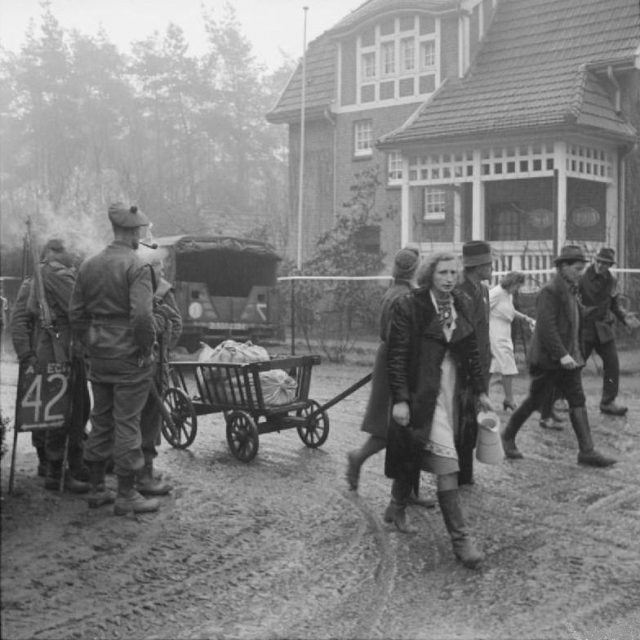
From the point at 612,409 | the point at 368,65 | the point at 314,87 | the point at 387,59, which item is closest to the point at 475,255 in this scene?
the point at 612,409

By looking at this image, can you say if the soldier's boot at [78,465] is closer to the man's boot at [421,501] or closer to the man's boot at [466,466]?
the man's boot at [421,501]

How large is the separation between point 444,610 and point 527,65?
2479 cm

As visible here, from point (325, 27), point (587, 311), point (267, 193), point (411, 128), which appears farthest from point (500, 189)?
point (267, 193)

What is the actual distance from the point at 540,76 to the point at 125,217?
2248 centimetres

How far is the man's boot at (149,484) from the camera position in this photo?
7.45m

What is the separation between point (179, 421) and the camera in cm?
946

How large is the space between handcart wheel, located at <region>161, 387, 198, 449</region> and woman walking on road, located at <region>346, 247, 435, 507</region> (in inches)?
81.9

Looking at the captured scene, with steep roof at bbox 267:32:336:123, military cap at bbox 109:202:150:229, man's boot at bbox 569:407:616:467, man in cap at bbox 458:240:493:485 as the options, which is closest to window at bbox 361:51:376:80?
steep roof at bbox 267:32:336:123

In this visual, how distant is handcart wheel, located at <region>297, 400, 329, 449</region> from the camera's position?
9508mm

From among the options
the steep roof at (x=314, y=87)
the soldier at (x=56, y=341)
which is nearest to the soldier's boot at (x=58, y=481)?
the soldier at (x=56, y=341)

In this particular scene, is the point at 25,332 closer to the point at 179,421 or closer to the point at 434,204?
the point at 179,421

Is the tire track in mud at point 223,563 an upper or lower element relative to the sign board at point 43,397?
lower

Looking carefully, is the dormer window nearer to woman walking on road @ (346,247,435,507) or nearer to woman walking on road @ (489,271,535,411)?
woman walking on road @ (489,271,535,411)

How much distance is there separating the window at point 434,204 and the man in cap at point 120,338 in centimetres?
2369
